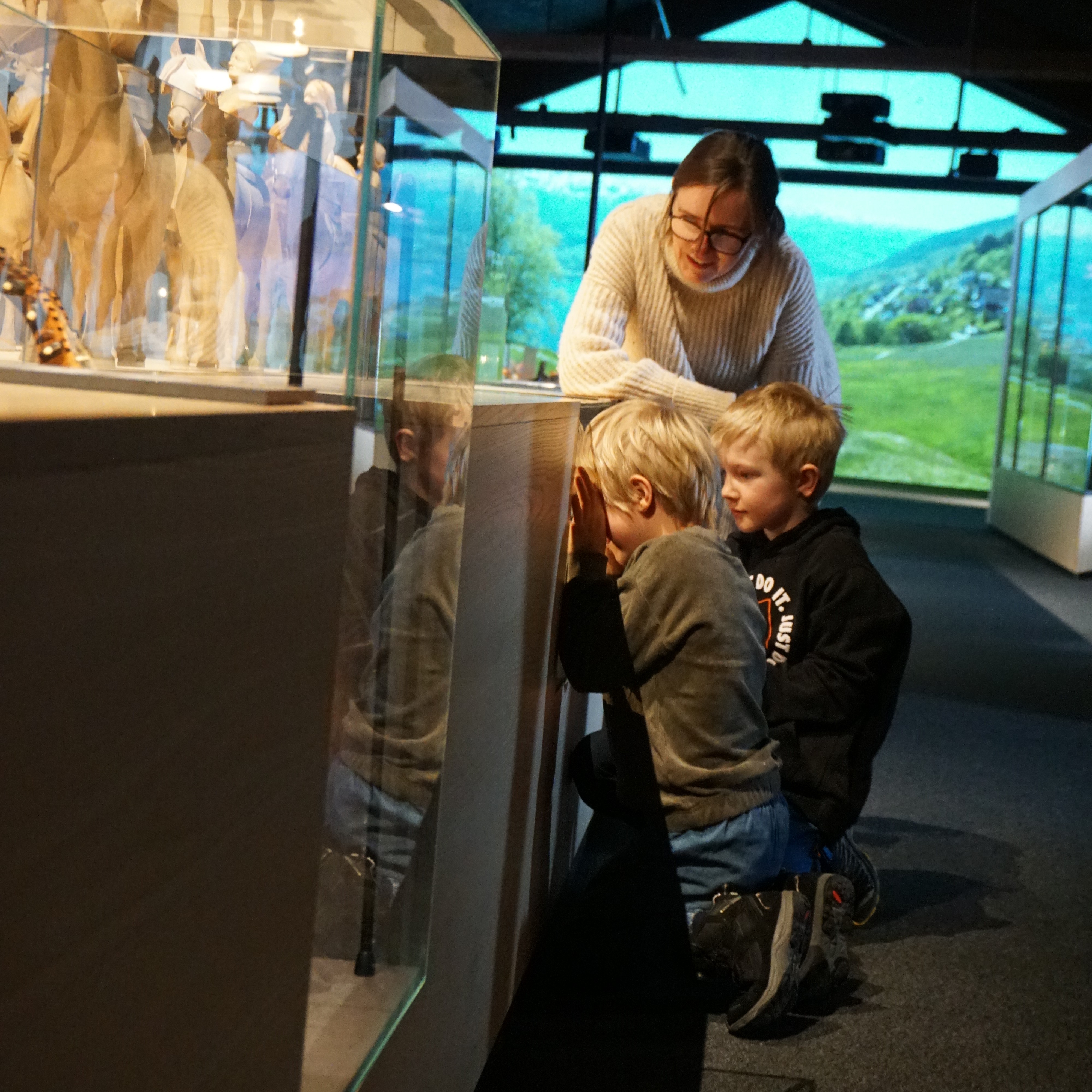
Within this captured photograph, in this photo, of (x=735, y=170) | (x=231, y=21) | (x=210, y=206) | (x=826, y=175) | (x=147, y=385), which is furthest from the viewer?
(x=826, y=175)

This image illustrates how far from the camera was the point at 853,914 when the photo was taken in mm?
2582

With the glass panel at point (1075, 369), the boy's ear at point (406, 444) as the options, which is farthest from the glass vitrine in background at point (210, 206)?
the glass panel at point (1075, 369)

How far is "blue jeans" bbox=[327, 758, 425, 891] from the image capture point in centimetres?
90

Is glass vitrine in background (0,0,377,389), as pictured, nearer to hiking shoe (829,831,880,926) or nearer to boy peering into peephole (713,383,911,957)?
boy peering into peephole (713,383,911,957)

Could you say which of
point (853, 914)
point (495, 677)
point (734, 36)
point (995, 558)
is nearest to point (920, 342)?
point (734, 36)

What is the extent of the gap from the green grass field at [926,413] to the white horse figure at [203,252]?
54.3 ft

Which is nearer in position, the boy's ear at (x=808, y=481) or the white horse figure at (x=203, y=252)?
the white horse figure at (x=203, y=252)

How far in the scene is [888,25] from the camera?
13.8 meters

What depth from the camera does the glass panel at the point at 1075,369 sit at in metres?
9.12

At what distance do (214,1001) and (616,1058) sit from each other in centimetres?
141

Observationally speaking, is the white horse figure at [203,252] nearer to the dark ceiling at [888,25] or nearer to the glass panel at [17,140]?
the glass panel at [17,140]

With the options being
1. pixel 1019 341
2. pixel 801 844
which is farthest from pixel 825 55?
pixel 801 844

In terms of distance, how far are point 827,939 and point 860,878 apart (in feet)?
1.45

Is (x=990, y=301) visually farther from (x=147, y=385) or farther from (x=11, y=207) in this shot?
(x=147, y=385)
